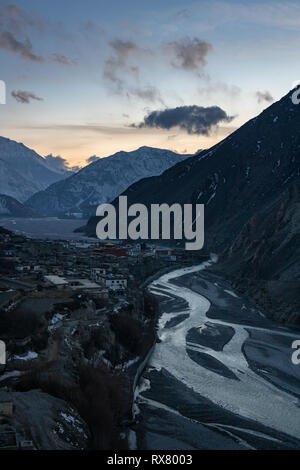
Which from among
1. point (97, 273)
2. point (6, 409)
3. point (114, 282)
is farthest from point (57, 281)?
point (6, 409)

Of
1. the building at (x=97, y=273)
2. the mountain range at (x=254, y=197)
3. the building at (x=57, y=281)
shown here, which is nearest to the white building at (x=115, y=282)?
the building at (x=97, y=273)

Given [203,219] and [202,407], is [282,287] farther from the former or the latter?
[203,219]

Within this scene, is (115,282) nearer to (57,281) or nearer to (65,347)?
(57,281)

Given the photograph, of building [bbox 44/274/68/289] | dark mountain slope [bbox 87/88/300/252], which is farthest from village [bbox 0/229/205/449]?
dark mountain slope [bbox 87/88/300/252]

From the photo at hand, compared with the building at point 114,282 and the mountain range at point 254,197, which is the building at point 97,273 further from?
the mountain range at point 254,197

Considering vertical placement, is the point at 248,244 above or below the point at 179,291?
above

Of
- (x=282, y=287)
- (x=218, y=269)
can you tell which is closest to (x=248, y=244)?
(x=218, y=269)

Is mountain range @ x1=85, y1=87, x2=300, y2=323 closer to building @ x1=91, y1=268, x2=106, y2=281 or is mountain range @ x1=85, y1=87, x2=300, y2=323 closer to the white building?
the white building
